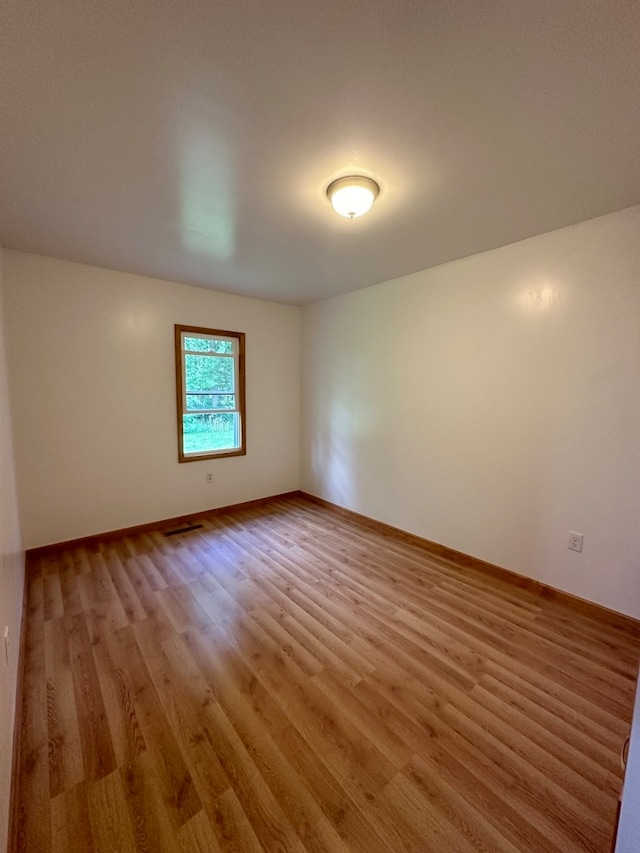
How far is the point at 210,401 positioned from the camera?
391 cm

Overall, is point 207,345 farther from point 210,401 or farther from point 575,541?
point 575,541

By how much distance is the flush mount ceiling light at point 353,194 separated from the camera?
5.69ft

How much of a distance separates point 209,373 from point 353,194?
2.64m

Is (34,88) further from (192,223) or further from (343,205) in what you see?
(343,205)

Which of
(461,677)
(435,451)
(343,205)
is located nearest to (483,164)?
(343,205)

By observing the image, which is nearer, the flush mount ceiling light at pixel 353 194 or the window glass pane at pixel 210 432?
the flush mount ceiling light at pixel 353 194

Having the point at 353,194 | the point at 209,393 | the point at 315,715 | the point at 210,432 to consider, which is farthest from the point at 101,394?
the point at 315,715

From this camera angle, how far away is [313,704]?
61.0 inches

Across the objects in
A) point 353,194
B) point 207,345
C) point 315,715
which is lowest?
point 315,715

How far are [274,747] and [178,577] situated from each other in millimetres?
1574

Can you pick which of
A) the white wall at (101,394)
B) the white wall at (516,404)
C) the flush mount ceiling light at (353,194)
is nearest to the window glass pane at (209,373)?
the white wall at (101,394)

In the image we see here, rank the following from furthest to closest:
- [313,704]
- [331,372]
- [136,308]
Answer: [331,372] < [136,308] < [313,704]

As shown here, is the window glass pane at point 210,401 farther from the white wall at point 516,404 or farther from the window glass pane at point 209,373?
the white wall at point 516,404

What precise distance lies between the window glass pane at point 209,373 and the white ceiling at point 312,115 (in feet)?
5.13
